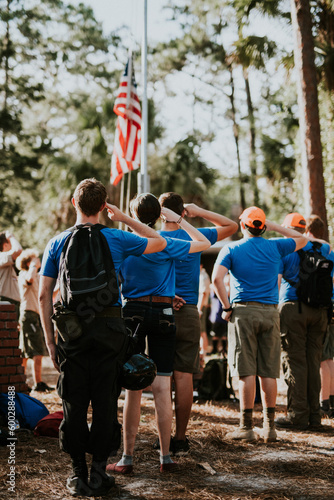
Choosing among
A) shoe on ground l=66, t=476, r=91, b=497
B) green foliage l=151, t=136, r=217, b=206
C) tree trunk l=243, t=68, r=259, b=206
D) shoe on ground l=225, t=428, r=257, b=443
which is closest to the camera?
shoe on ground l=66, t=476, r=91, b=497

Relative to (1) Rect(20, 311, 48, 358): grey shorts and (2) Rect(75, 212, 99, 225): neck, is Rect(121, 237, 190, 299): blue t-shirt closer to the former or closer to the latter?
(2) Rect(75, 212, 99, 225): neck

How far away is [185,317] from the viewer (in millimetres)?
4836

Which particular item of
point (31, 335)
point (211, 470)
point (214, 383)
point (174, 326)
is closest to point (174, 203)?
point (174, 326)

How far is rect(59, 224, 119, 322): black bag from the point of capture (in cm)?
330

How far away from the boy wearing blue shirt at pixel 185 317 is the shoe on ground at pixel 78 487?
1.30 meters

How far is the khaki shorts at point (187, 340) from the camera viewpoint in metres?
4.72

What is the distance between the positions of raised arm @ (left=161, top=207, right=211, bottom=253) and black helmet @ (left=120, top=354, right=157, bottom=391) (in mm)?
881

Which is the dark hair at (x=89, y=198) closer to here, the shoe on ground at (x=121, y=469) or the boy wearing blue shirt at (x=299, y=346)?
the shoe on ground at (x=121, y=469)

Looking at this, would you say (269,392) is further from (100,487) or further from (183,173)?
(183,173)

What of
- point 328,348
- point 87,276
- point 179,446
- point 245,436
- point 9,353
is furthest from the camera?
point 328,348

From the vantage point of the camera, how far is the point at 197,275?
199 inches

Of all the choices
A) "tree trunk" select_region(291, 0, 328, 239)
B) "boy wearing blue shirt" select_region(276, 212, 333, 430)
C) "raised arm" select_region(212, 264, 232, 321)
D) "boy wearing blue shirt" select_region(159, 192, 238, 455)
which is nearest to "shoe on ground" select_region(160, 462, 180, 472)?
"boy wearing blue shirt" select_region(159, 192, 238, 455)

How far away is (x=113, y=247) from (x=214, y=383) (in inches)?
186

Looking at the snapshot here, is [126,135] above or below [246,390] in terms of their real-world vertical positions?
above
